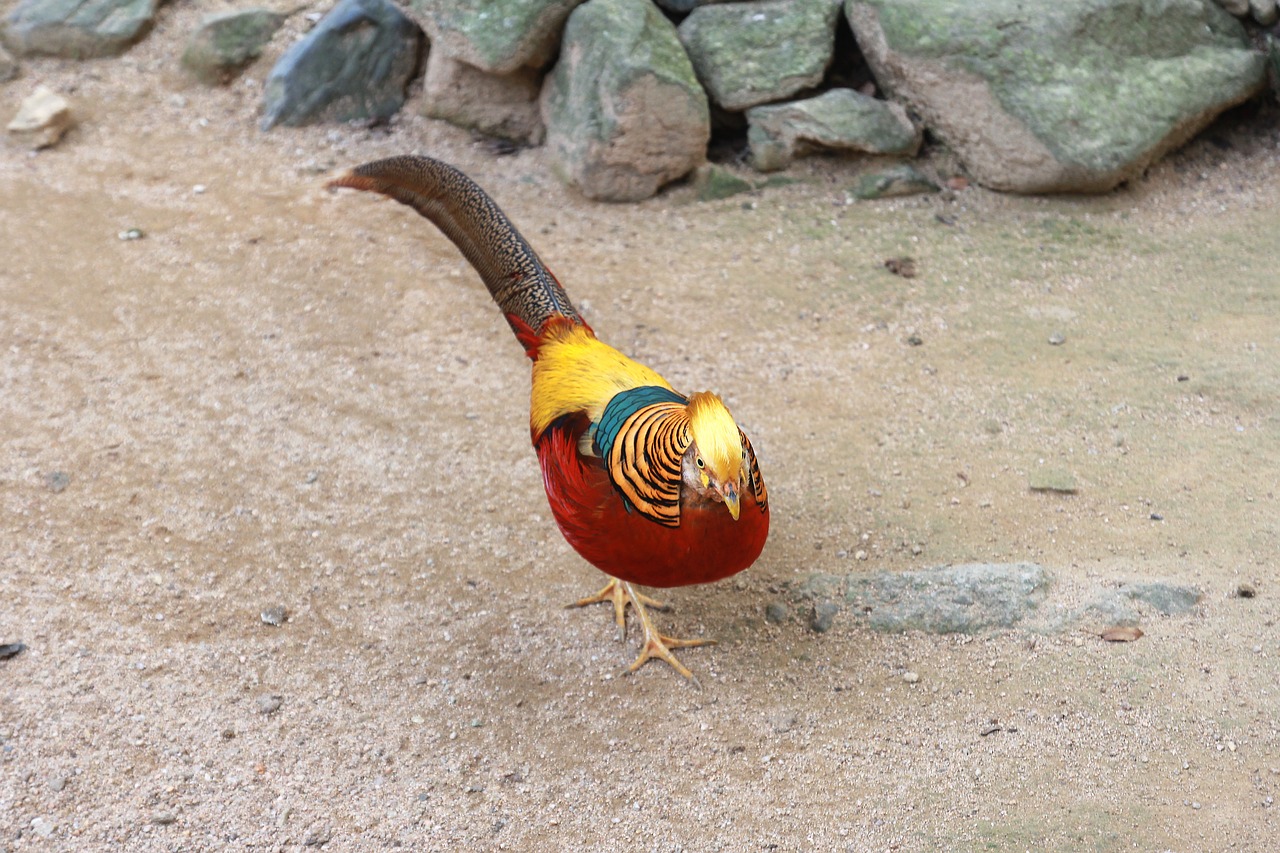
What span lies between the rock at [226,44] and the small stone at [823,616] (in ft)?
14.6

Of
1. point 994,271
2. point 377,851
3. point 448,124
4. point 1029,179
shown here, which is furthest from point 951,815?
point 448,124

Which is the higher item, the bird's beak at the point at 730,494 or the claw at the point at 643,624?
the bird's beak at the point at 730,494

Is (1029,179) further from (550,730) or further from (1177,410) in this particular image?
(550,730)

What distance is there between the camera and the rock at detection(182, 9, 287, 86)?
579 cm

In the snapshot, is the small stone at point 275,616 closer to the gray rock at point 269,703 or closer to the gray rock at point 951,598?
the gray rock at point 269,703

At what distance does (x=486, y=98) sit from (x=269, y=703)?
3.45 m

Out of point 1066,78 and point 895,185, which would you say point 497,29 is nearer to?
point 895,185

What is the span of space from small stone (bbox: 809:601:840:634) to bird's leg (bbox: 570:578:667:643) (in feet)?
1.45

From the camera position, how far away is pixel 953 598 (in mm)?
2873

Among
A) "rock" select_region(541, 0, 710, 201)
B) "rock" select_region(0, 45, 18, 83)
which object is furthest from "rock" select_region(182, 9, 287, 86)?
"rock" select_region(541, 0, 710, 201)

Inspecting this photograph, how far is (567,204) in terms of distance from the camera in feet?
16.5

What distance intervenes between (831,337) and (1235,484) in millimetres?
1501

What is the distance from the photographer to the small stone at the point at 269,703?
9.21 feet

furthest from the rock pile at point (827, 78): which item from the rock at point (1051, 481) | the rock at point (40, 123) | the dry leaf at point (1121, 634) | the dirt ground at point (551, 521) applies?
the dry leaf at point (1121, 634)
